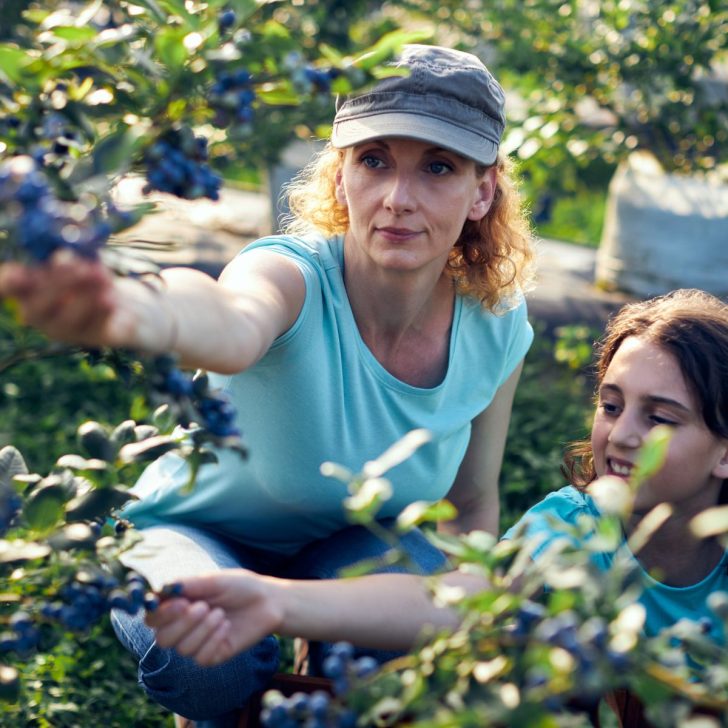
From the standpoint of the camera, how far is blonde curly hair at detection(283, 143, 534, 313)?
2148 mm

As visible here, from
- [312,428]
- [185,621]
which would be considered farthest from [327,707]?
[312,428]

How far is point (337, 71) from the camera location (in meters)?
1.16

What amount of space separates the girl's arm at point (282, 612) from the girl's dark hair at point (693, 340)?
2.11 ft

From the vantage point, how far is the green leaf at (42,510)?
1.24 meters

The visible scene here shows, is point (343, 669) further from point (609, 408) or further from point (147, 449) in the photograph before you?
point (609, 408)

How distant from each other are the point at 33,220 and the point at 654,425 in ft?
4.00

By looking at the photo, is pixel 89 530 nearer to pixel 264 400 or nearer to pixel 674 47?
pixel 264 400

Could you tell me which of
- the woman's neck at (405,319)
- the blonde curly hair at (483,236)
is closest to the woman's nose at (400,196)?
the woman's neck at (405,319)

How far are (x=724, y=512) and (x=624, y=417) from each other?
0.87 m

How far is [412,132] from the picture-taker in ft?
5.93

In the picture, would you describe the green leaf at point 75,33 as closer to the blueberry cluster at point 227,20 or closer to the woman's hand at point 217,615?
the blueberry cluster at point 227,20

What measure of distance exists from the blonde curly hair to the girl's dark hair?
9.5 inches

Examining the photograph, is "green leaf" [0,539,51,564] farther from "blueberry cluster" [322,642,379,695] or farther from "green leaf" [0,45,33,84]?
"green leaf" [0,45,33,84]

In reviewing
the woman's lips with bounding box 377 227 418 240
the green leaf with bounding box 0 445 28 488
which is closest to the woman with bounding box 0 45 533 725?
the woman's lips with bounding box 377 227 418 240
